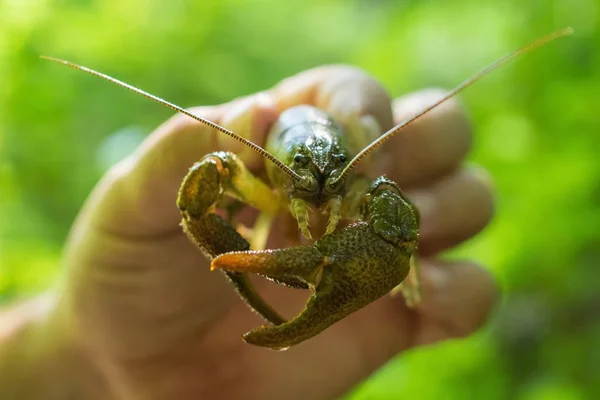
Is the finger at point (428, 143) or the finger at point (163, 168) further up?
the finger at point (163, 168)

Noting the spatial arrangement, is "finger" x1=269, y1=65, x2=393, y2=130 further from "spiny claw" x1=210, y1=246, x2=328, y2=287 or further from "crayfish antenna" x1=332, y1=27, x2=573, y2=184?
"spiny claw" x1=210, y1=246, x2=328, y2=287

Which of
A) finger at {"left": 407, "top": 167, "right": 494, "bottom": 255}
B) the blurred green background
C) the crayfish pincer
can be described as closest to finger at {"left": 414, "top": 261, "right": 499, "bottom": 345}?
finger at {"left": 407, "top": 167, "right": 494, "bottom": 255}

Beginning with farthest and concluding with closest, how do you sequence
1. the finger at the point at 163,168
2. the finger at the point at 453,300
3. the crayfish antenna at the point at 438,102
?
the finger at the point at 453,300
the finger at the point at 163,168
the crayfish antenna at the point at 438,102

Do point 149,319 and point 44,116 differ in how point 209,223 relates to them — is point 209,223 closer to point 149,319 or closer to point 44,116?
point 149,319


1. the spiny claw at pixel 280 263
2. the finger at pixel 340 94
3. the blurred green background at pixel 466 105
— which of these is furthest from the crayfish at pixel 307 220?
the blurred green background at pixel 466 105

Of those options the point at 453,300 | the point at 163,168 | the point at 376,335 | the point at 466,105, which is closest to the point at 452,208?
the point at 453,300

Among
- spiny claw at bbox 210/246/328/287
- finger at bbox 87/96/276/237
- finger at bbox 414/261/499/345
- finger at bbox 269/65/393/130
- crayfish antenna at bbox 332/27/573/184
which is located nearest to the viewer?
spiny claw at bbox 210/246/328/287

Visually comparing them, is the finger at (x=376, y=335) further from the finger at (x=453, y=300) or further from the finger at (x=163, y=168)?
the finger at (x=163, y=168)
